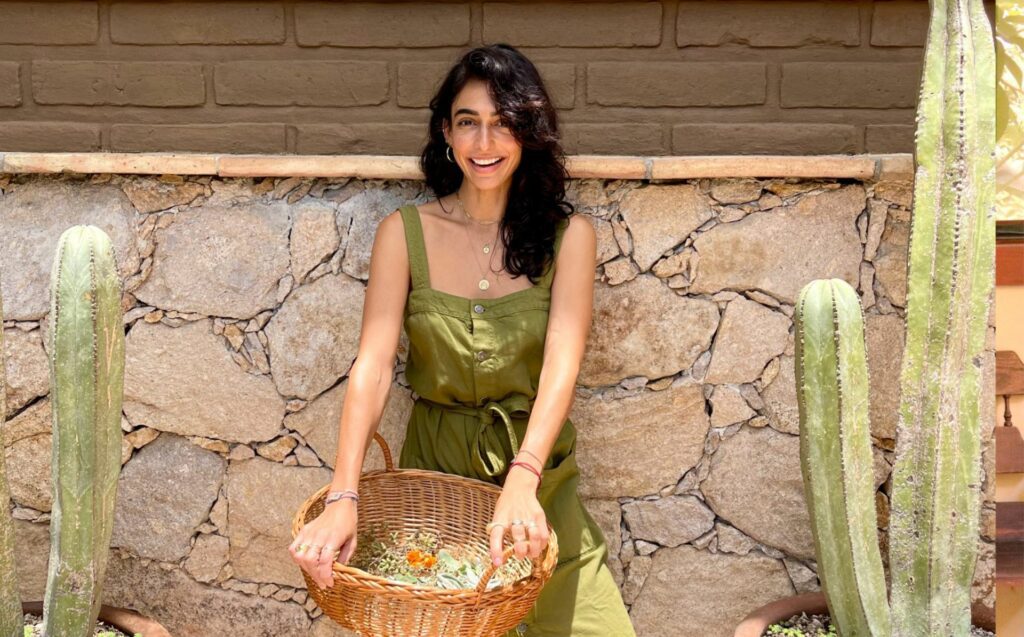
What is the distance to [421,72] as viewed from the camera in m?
3.15

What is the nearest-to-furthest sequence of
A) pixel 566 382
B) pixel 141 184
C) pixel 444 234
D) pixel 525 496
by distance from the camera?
pixel 525 496 < pixel 566 382 < pixel 444 234 < pixel 141 184

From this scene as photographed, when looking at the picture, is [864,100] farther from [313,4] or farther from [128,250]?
[128,250]

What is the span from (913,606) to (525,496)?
0.95 metres

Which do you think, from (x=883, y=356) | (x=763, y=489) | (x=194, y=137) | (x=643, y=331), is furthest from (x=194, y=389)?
(x=883, y=356)

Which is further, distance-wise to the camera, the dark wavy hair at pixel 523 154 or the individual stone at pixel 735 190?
the individual stone at pixel 735 190

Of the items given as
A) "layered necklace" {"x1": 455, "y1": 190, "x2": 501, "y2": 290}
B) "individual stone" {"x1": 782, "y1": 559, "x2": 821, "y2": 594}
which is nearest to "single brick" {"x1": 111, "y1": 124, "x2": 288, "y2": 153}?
"layered necklace" {"x1": 455, "y1": 190, "x2": 501, "y2": 290}

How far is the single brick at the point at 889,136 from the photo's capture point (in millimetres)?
3143

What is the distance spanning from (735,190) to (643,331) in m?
0.46

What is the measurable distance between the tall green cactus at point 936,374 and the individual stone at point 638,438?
1.91 feet

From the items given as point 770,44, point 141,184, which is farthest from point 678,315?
point 141,184

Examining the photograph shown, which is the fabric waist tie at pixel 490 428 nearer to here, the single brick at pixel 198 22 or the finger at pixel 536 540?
the finger at pixel 536 540

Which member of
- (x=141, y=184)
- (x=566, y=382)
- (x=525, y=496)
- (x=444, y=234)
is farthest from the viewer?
(x=141, y=184)

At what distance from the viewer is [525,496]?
95.7 inches

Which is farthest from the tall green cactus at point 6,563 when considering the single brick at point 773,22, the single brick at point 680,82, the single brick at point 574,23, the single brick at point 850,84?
the single brick at point 850,84
